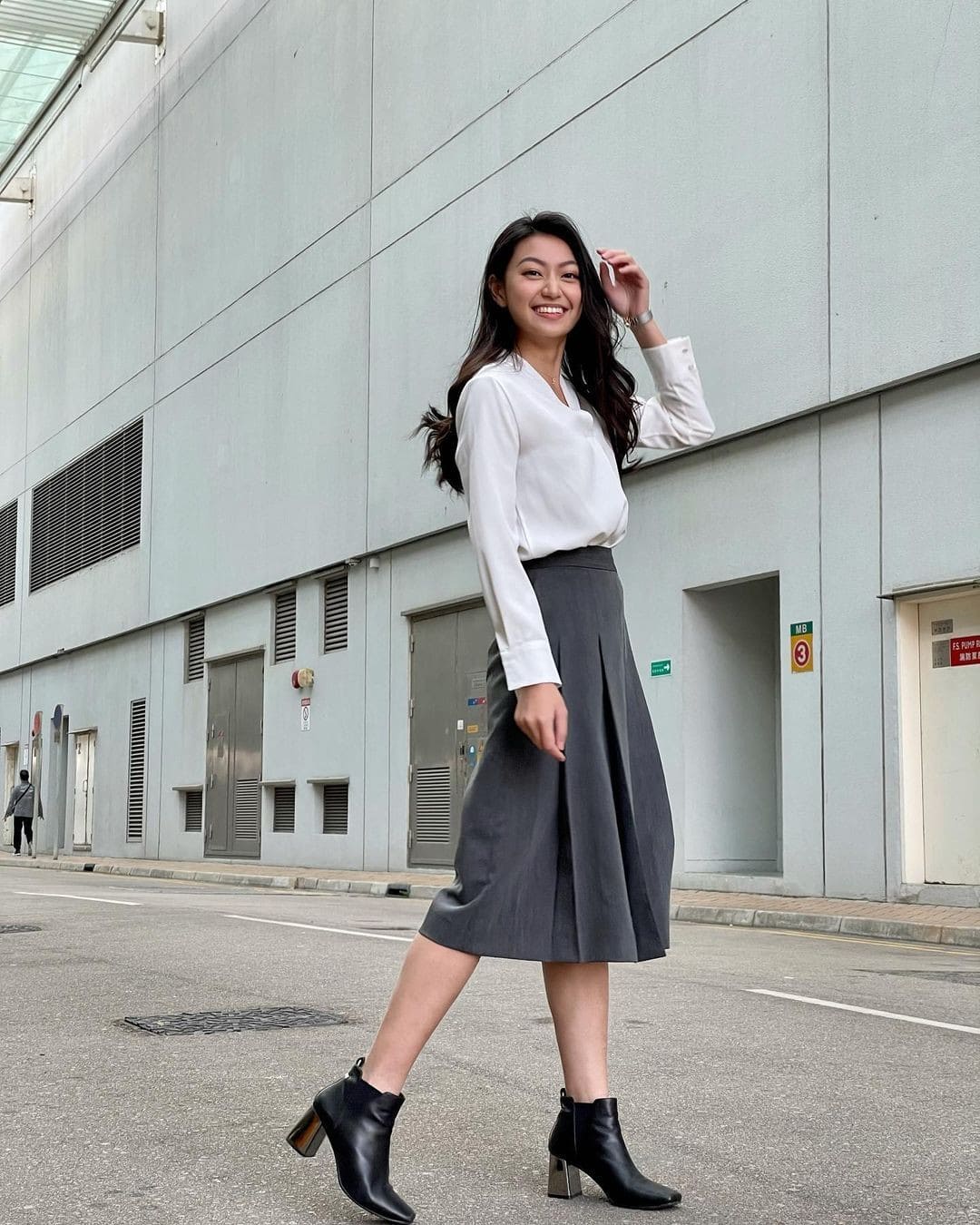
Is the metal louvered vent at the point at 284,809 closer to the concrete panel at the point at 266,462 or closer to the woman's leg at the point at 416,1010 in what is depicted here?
the concrete panel at the point at 266,462

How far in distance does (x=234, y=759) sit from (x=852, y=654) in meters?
13.7

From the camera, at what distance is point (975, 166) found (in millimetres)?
12211

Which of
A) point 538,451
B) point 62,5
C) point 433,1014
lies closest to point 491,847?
point 433,1014

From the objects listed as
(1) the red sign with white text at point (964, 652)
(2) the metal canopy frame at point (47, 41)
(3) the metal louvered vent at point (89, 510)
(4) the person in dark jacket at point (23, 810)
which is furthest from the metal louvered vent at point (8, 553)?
(1) the red sign with white text at point (964, 652)

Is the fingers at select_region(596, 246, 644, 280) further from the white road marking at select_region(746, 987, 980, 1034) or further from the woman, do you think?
the white road marking at select_region(746, 987, 980, 1034)

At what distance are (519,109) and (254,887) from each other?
999cm

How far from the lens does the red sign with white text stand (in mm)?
12414

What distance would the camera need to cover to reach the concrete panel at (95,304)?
2925 cm

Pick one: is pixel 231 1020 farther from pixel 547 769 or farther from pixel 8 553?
pixel 8 553

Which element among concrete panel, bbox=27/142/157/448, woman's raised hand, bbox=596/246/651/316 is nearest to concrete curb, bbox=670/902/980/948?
woman's raised hand, bbox=596/246/651/316

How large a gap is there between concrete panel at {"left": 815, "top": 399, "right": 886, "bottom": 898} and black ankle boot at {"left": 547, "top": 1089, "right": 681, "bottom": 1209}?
1012 centimetres

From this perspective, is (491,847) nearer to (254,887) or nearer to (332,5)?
(254,887)

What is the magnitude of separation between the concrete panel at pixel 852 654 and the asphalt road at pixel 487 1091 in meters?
4.77

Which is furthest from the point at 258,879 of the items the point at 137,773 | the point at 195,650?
the point at 137,773
